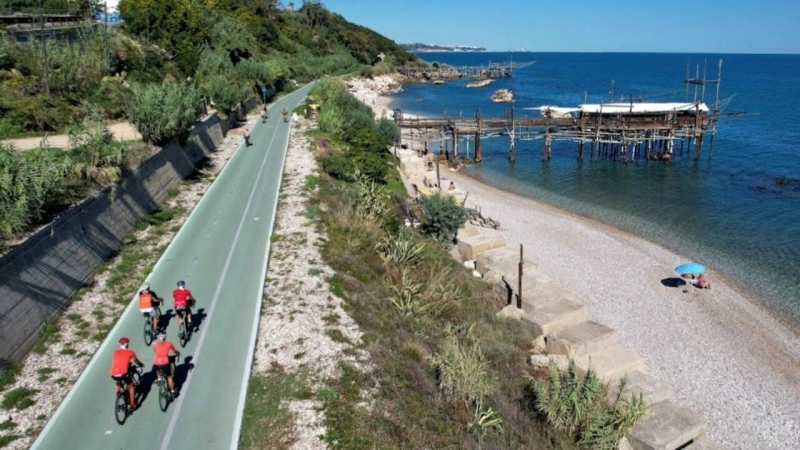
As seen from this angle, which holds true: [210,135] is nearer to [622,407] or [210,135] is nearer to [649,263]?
[649,263]

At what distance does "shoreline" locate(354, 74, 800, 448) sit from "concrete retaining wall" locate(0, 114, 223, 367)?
16912 millimetres

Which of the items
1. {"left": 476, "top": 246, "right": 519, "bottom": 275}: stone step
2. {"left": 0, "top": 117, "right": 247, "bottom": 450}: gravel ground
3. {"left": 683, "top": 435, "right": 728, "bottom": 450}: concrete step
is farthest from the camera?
{"left": 476, "top": 246, "right": 519, "bottom": 275}: stone step

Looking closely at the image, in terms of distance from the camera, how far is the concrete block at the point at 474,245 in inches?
912

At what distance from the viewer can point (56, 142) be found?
72.7 ft

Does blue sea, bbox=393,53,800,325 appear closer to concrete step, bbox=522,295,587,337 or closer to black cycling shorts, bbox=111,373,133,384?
concrete step, bbox=522,295,587,337

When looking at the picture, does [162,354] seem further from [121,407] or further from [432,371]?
[432,371]

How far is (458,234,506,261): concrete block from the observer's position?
2317 cm

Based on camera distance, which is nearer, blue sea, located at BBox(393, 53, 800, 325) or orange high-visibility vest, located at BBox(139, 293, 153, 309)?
orange high-visibility vest, located at BBox(139, 293, 153, 309)

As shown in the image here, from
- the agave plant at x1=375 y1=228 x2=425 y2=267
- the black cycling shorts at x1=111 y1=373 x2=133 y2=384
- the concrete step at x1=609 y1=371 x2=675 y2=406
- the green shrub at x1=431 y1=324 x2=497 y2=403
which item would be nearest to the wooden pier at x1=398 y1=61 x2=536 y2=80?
the agave plant at x1=375 y1=228 x2=425 y2=267

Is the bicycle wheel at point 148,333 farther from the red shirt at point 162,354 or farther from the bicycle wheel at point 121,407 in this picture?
the bicycle wheel at point 121,407

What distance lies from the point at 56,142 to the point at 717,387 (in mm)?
25668

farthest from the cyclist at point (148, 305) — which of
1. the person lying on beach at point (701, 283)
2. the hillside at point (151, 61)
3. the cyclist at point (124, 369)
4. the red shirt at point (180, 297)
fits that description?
the person lying on beach at point (701, 283)

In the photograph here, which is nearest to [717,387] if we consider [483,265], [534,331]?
[534,331]

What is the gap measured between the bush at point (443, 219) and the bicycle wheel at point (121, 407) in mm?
15663
